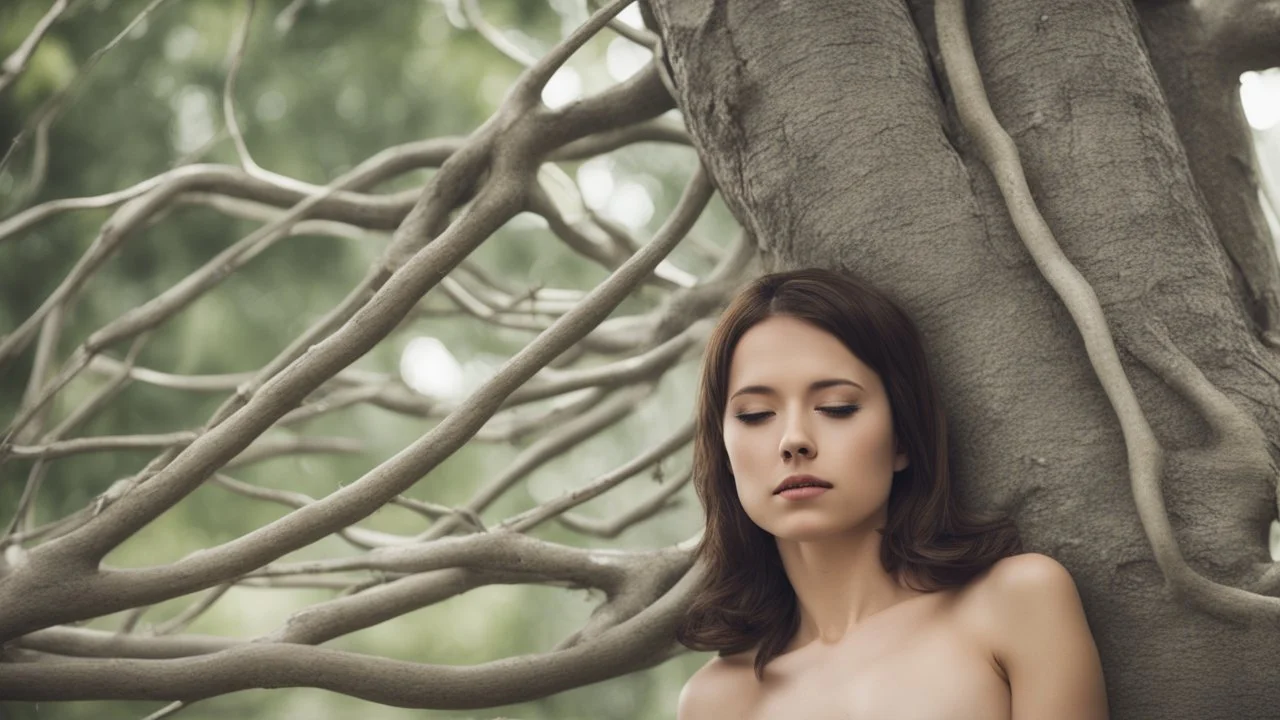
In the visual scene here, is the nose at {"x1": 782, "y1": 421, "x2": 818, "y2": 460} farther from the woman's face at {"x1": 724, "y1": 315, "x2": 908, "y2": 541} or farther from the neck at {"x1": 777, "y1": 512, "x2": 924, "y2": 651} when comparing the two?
the neck at {"x1": 777, "y1": 512, "x2": 924, "y2": 651}

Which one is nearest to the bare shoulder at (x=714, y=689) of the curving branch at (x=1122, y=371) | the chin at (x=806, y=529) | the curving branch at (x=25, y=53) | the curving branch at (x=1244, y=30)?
the chin at (x=806, y=529)

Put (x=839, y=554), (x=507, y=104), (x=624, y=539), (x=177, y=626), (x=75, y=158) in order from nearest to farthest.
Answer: (x=839, y=554) → (x=507, y=104) → (x=177, y=626) → (x=75, y=158) → (x=624, y=539)

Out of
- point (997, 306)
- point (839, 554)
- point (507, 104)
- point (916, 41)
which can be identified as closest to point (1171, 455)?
point (997, 306)

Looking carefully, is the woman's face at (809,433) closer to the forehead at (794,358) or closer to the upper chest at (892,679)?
the forehead at (794,358)

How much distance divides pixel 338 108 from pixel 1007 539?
11.9ft

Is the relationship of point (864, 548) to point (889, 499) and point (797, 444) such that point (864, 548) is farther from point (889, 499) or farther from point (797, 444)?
point (797, 444)

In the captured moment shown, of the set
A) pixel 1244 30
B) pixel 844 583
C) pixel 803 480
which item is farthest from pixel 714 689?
pixel 1244 30

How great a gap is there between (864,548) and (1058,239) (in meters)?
0.38

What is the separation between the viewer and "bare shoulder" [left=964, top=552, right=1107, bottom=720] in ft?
3.83

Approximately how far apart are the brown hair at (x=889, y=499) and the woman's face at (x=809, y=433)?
2 centimetres

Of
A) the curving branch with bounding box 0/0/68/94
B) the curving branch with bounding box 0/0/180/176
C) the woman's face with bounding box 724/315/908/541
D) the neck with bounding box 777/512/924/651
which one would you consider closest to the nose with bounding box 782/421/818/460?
the woman's face with bounding box 724/315/908/541

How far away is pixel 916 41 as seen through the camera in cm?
141

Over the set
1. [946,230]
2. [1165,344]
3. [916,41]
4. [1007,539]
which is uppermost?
[916,41]

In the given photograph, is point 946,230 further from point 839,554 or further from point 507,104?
point 507,104
